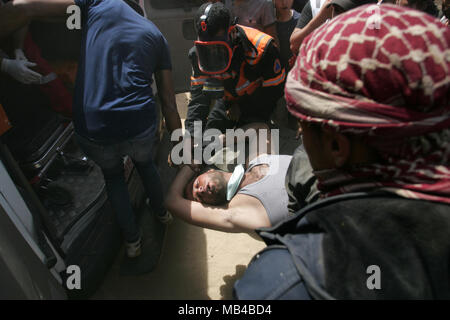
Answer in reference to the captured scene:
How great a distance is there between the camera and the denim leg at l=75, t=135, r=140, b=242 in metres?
2.05

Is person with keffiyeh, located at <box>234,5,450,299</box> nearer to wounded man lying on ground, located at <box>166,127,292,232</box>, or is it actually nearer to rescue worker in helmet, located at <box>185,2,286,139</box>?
wounded man lying on ground, located at <box>166,127,292,232</box>

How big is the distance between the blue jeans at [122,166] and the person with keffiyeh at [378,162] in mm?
1602

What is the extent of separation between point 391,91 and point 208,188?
1.82 metres

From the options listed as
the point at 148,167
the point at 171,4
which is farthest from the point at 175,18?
the point at 148,167

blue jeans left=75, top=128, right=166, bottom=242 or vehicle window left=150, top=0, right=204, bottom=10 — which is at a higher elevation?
vehicle window left=150, top=0, right=204, bottom=10

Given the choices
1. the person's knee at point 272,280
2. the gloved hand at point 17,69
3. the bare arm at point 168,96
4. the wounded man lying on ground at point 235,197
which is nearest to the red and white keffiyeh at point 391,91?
the person's knee at point 272,280

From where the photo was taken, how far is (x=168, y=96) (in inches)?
94.6

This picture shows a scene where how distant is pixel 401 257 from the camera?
25.6 inches

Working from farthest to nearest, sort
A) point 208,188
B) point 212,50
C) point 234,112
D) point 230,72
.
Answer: point 234,112 → point 230,72 → point 212,50 → point 208,188

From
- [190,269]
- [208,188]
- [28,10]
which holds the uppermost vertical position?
[28,10]

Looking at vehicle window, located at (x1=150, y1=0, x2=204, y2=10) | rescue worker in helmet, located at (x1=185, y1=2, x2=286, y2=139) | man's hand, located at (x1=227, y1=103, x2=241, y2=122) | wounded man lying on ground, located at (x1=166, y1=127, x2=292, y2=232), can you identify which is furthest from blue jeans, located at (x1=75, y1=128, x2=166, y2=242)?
vehicle window, located at (x1=150, y1=0, x2=204, y2=10)

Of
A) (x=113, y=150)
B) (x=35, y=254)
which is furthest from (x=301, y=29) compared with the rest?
(x=35, y=254)

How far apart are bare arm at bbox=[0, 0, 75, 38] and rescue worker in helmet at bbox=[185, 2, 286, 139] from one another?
3.33ft

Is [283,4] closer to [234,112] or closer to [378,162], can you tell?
[234,112]
